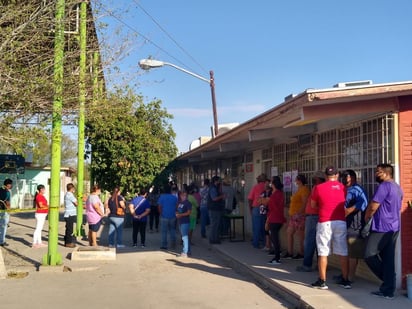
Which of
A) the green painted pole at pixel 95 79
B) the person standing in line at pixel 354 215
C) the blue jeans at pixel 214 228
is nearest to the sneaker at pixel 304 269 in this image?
the person standing in line at pixel 354 215

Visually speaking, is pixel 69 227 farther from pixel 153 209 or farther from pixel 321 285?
pixel 321 285

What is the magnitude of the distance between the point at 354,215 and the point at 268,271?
212cm

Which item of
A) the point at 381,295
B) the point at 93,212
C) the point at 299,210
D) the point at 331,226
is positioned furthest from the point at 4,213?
the point at 381,295

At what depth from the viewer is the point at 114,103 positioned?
11500mm

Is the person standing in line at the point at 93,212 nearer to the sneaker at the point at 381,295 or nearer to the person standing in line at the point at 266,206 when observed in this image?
the person standing in line at the point at 266,206

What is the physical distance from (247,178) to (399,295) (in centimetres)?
911

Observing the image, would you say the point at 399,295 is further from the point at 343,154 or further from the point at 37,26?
the point at 37,26

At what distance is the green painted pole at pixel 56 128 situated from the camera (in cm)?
958

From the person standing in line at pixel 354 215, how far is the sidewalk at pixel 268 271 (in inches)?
19.9

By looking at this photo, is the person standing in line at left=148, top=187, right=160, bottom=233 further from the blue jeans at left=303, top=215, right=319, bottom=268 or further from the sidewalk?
the blue jeans at left=303, top=215, right=319, bottom=268

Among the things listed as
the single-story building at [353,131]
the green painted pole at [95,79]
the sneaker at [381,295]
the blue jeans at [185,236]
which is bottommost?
the sneaker at [381,295]

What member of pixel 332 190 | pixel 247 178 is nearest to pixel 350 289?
pixel 332 190

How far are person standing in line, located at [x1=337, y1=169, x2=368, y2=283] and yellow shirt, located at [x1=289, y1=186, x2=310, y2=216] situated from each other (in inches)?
53.6

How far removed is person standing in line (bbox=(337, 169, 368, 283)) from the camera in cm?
771
